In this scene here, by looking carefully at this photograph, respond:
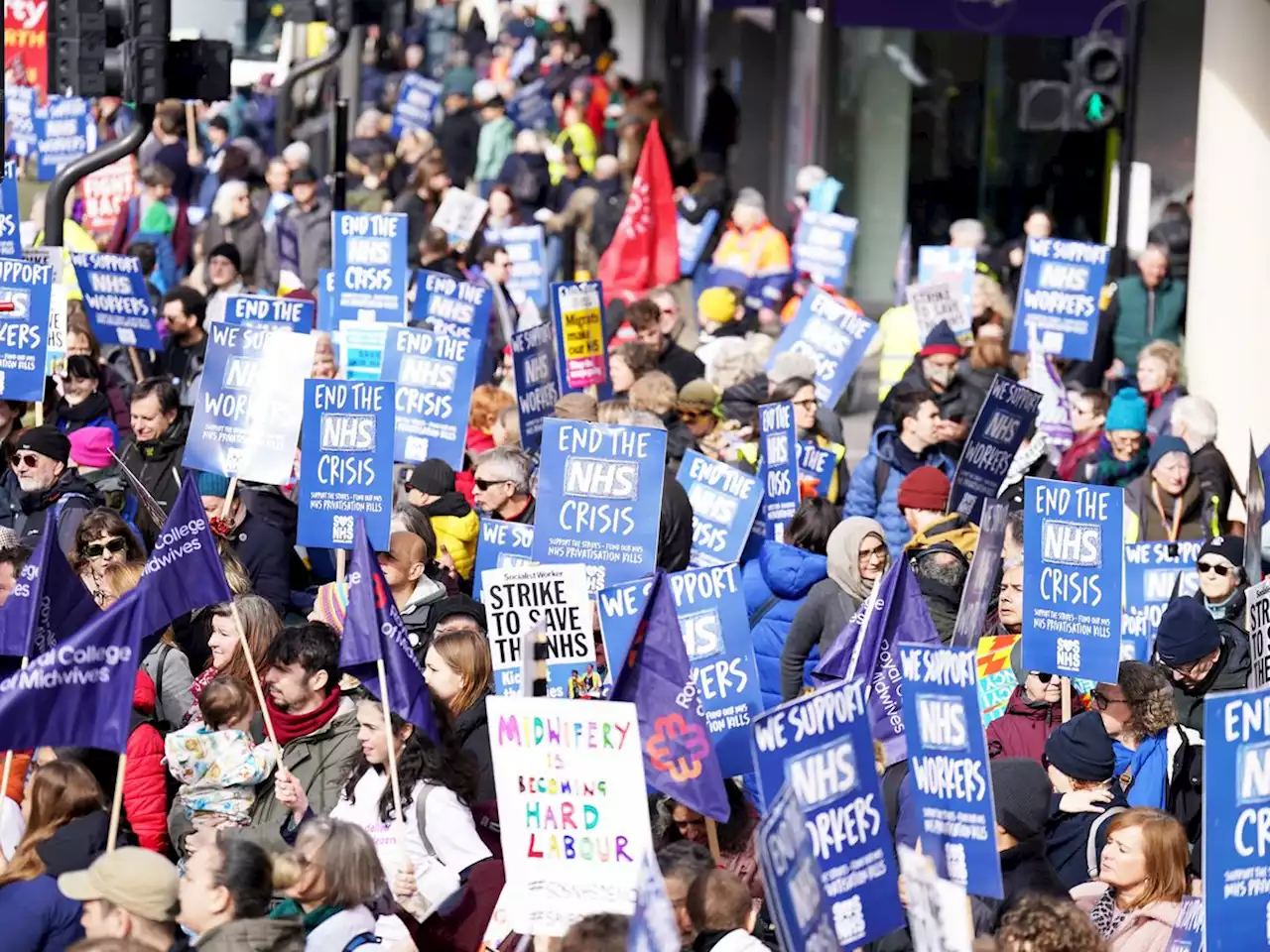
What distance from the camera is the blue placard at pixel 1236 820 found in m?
6.61

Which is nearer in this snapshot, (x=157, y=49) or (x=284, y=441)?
(x=284, y=441)

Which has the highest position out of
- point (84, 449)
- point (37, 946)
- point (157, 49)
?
point (157, 49)

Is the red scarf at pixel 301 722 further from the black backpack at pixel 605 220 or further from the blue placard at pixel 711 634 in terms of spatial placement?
the black backpack at pixel 605 220

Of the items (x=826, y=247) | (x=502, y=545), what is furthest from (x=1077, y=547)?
(x=826, y=247)

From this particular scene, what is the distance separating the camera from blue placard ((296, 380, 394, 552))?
10.8 meters

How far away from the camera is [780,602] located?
10695mm

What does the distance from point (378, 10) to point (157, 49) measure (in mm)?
7782

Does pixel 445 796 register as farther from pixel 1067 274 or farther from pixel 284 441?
pixel 1067 274

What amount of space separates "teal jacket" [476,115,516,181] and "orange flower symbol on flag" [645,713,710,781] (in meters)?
19.7

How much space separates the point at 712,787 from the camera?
7.75m

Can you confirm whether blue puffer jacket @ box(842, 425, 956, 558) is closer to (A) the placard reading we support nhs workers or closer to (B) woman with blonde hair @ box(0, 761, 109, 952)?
(A) the placard reading we support nhs workers

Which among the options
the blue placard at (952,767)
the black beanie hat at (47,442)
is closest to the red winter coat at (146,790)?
the blue placard at (952,767)

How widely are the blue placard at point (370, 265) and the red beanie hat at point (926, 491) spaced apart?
517 cm

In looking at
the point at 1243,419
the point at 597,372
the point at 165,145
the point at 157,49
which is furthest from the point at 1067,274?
the point at 165,145
